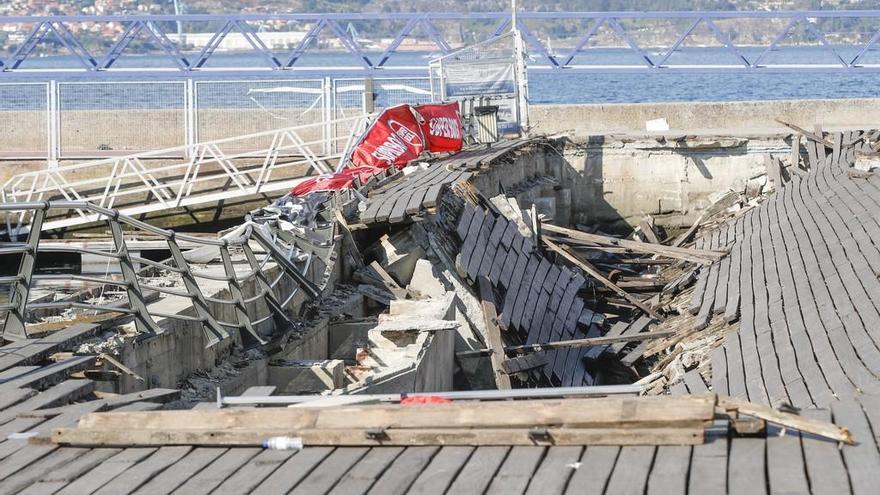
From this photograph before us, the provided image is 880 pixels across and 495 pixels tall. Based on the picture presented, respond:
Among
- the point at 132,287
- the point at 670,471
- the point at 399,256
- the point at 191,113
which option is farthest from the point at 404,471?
the point at 191,113

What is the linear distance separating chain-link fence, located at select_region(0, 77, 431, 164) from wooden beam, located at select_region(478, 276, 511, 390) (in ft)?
37.8

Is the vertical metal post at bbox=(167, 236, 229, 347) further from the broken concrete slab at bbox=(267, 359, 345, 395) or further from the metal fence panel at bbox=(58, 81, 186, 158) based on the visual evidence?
the metal fence panel at bbox=(58, 81, 186, 158)

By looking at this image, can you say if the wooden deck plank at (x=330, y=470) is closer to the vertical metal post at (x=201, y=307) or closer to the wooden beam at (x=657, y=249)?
the vertical metal post at (x=201, y=307)

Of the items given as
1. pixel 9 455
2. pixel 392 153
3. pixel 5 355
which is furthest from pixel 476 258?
pixel 9 455

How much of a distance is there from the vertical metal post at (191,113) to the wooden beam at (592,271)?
29.1 feet

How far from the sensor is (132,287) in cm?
1006

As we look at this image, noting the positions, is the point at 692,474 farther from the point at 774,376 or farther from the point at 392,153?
the point at 392,153

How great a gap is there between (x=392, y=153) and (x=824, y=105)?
13856mm

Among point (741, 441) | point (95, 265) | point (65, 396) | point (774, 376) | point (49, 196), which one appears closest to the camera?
point (741, 441)

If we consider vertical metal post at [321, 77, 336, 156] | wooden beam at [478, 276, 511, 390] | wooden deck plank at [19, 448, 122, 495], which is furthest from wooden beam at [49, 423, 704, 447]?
vertical metal post at [321, 77, 336, 156]

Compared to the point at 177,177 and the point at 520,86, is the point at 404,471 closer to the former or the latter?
the point at 177,177

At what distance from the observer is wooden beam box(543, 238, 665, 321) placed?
20.0 metres

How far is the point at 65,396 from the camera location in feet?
26.9

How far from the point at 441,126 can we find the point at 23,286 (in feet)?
49.2
